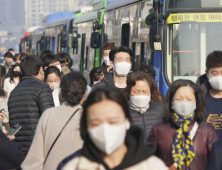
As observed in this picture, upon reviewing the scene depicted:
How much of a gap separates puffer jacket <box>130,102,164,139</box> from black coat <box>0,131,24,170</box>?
1.18m

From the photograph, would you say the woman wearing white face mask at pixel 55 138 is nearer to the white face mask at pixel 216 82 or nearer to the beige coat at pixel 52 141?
the beige coat at pixel 52 141

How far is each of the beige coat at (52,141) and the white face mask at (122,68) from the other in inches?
76.8

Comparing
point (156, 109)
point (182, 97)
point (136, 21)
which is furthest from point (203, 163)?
point (136, 21)

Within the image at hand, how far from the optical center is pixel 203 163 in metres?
3.42

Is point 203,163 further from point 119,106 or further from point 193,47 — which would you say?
point 193,47

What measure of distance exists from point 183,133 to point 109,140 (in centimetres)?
141

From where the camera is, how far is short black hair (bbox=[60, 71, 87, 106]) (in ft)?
12.6

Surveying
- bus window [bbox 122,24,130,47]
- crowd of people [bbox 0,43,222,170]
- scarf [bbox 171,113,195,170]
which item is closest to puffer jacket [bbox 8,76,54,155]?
crowd of people [bbox 0,43,222,170]

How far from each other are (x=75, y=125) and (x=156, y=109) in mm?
894

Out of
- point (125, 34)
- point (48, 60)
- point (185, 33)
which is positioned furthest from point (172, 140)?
point (125, 34)

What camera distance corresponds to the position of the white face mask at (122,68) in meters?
5.67

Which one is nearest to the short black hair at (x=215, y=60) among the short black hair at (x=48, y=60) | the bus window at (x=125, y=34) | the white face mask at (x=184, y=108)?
the white face mask at (x=184, y=108)

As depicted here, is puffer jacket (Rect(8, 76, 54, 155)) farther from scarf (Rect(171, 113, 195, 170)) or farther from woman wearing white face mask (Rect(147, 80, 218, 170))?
scarf (Rect(171, 113, 195, 170))

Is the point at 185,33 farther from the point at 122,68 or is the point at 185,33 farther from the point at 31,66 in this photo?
the point at 31,66
